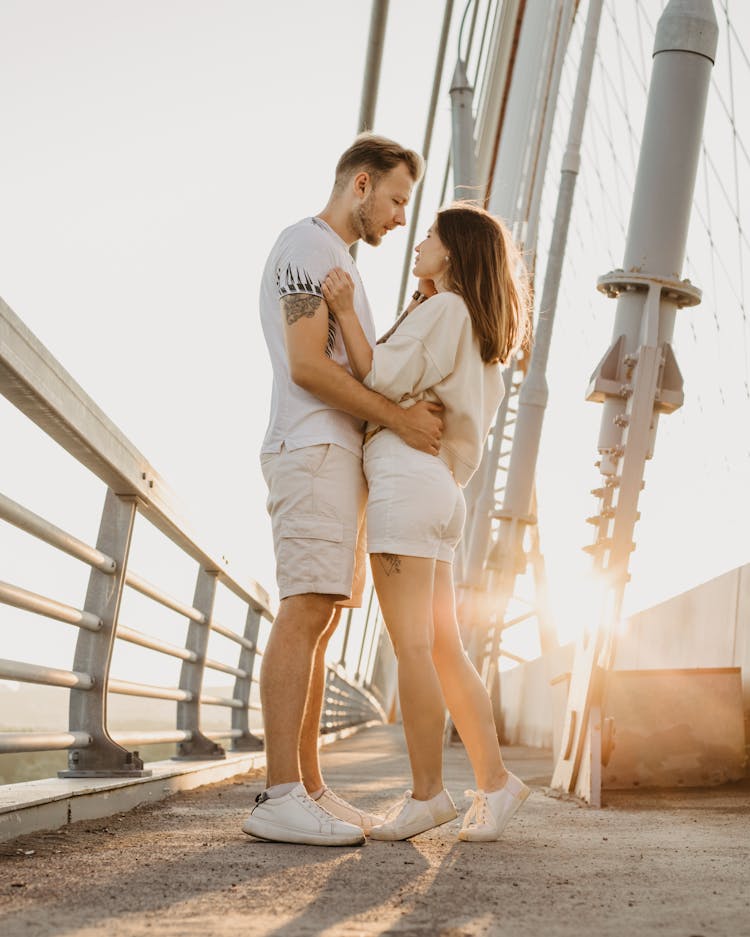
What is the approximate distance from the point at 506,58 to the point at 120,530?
57.0ft

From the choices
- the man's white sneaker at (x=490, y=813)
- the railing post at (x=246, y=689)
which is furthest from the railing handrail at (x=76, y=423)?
the railing post at (x=246, y=689)

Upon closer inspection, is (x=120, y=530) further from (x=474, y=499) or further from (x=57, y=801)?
(x=474, y=499)

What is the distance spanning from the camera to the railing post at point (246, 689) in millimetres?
6809

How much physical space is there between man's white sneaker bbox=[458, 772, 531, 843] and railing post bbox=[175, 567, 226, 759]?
2.09 metres

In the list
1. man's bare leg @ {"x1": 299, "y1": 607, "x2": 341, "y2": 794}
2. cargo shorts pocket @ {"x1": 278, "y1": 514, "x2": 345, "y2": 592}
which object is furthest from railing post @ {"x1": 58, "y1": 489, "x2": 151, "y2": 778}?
cargo shorts pocket @ {"x1": 278, "y1": 514, "x2": 345, "y2": 592}

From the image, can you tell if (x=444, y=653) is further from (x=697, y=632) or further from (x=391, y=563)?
(x=697, y=632)

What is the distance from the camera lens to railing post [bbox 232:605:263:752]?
22.3 ft

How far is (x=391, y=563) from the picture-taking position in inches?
125

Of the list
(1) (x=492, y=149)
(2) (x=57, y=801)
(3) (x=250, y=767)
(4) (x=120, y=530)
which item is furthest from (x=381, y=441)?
(1) (x=492, y=149)

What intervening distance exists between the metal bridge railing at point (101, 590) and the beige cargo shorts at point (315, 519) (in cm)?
48

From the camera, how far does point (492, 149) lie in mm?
19734

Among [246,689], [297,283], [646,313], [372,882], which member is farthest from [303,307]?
[246,689]

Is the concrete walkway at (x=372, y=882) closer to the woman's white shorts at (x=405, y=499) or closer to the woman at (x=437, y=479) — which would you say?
the woman at (x=437, y=479)

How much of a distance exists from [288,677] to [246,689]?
3887 mm
